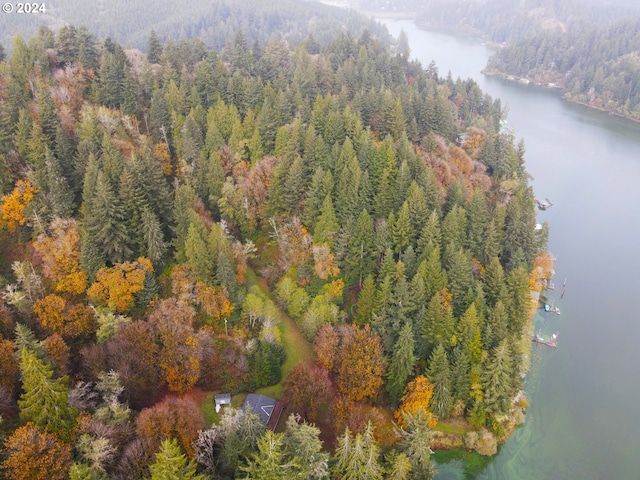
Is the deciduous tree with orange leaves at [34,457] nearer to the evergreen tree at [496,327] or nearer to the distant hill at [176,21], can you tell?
the evergreen tree at [496,327]

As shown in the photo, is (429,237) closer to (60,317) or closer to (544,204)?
(60,317)

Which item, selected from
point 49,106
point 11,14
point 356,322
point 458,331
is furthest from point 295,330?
point 11,14

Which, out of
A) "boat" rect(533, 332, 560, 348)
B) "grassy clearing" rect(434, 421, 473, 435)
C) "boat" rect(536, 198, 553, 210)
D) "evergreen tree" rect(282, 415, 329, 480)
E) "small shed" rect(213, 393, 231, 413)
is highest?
"evergreen tree" rect(282, 415, 329, 480)

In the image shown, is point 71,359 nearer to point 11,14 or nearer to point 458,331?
point 458,331

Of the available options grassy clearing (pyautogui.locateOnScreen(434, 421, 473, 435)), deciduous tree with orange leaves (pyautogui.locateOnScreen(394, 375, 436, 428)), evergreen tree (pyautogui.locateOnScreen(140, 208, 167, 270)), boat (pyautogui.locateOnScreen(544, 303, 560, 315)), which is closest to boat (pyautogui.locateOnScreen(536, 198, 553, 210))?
boat (pyautogui.locateOnScreen(544, 303, 560, 315))

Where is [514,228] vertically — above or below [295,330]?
above

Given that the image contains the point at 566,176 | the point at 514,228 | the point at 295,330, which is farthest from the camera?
the point at 566,176

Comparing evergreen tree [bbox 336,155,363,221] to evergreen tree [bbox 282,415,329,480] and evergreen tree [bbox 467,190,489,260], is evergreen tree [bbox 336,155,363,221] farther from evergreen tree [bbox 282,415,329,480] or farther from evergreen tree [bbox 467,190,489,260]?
evergreen tree [bbox 282,415,329,480]
